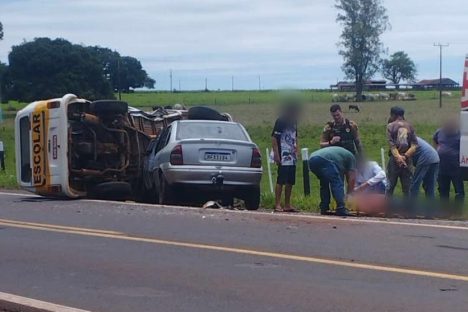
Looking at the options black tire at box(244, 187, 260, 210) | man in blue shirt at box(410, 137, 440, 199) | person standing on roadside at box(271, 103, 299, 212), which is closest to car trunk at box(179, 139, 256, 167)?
black tire at box(244, 187, 260, 210)

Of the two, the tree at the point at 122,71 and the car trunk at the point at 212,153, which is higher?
the tree at the point at 122,71

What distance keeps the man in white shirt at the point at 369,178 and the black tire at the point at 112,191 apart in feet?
14.3

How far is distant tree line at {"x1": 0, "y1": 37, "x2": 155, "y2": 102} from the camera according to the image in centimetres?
3153

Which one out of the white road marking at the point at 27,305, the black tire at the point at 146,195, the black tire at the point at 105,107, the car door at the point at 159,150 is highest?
the black tire at the point at 105,107

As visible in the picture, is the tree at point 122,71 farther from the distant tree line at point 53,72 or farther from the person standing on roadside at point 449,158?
the person standing on roadside at point 449,158

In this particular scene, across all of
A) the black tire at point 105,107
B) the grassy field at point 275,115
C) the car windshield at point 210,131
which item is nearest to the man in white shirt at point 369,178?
the grassy field at point 275,115

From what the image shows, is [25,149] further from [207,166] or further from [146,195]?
[207,166]

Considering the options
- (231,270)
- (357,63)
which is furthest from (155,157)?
(357,63)

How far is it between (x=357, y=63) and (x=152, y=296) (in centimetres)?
5645

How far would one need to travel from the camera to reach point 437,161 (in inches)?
551

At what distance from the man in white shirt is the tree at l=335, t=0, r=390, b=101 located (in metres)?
33.2

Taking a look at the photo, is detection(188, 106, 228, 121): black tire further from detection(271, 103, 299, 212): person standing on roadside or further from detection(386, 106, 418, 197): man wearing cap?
detection(386, 106, 418, 197): man wearing cap

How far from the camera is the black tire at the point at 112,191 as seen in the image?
1636 cm

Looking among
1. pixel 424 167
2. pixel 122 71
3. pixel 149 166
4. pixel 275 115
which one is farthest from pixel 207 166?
pixel 122 71
